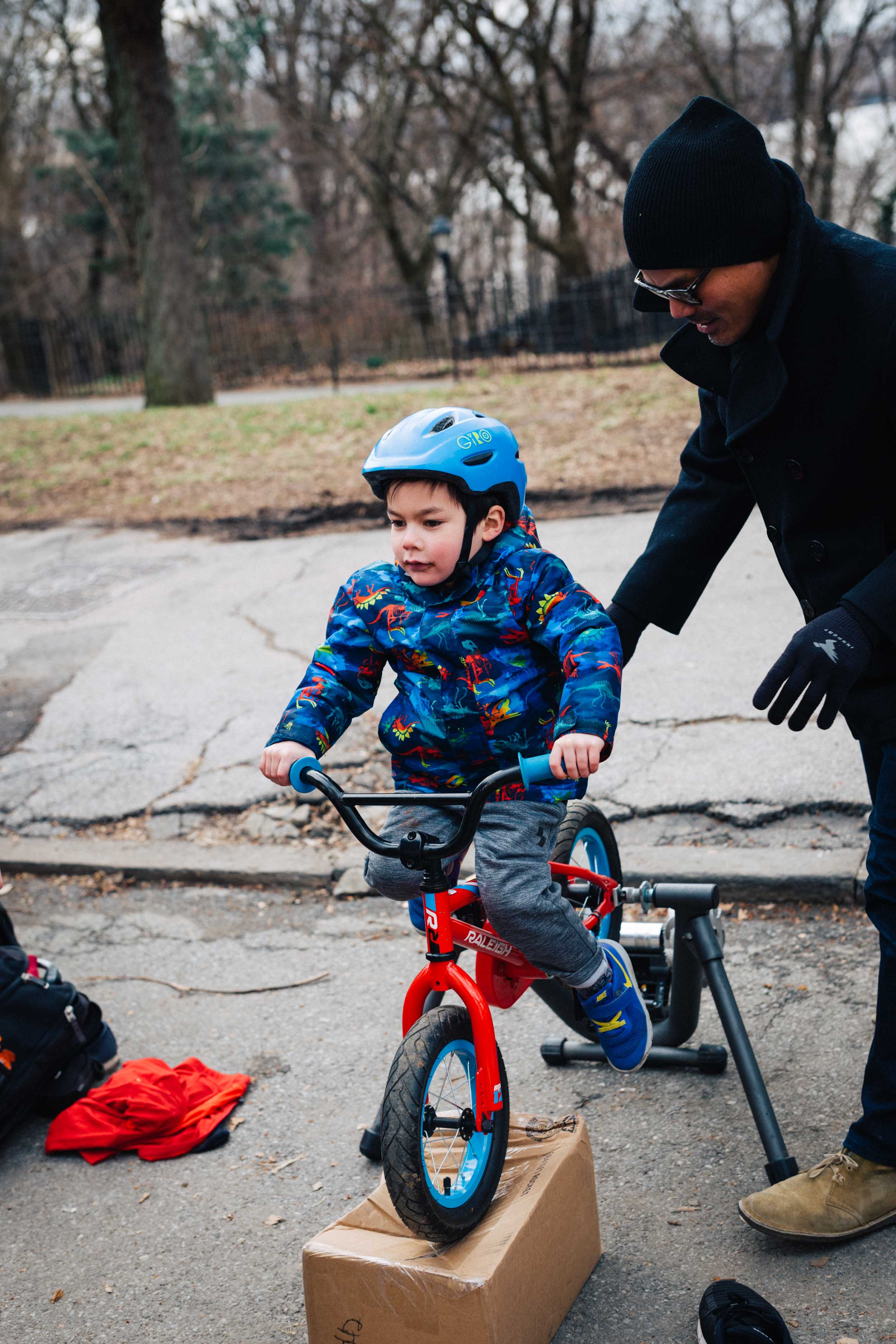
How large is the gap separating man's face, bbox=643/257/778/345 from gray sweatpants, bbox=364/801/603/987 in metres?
1.07

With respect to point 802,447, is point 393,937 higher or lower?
lower

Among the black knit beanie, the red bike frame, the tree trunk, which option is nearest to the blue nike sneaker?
the red bike frame

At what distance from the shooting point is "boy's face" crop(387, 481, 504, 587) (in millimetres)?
2434

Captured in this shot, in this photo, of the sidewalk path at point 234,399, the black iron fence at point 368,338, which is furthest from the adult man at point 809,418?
the black iron fence at point 368,338

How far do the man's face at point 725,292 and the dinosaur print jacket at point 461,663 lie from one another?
56 centimetres

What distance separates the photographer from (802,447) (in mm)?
2291

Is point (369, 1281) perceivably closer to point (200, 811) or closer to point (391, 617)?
point (391, 617)

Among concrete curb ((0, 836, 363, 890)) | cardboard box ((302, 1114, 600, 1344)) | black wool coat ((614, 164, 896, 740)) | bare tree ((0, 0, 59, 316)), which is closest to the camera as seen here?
cardboard box ((302, 1114, 600, 1344))

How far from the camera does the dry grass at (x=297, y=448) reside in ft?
34.2

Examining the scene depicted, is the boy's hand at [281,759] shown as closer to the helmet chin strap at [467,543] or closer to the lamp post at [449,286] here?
the helmet chin strap at [467,543]

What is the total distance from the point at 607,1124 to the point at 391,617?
57.2 inches

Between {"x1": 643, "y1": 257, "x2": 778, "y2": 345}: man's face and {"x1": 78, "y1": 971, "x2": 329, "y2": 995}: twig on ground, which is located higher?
{"x1": 643, "y1": 257, "x2": 778, "y2": 345}: man's face

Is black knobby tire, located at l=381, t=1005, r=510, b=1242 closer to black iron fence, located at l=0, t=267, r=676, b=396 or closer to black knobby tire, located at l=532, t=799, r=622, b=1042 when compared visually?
black knobby tire, located at l=532, t=799, r=622, b=1042

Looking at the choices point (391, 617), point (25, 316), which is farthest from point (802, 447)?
point (25, 316)
